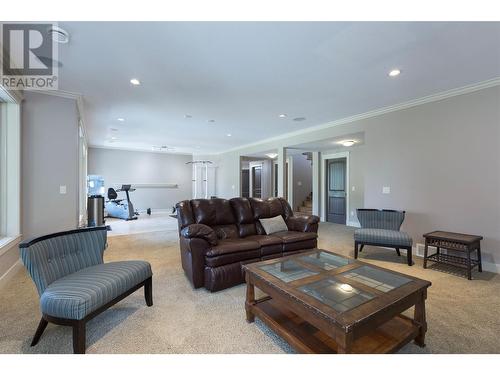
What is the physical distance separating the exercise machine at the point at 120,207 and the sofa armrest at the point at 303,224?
617cm

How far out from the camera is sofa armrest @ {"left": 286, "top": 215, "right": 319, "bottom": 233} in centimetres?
356

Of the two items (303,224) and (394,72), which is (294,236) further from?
(394,72)

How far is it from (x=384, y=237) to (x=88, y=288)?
3.61 meters

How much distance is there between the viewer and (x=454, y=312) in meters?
2.16

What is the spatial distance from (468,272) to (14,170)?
19.2ft

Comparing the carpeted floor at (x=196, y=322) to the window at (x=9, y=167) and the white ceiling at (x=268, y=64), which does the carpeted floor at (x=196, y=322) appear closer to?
the window at (x=9, y=167)

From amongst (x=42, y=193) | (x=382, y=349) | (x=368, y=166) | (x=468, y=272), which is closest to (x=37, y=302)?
(x=42, y=193)

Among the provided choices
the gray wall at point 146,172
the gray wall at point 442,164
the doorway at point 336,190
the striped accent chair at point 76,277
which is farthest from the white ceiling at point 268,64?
the gray wall at point 146,172

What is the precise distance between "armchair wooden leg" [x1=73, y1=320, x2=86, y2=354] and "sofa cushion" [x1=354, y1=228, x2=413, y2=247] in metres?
3.48

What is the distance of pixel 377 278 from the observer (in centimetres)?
188

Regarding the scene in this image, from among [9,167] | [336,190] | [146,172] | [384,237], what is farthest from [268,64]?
[146,172]

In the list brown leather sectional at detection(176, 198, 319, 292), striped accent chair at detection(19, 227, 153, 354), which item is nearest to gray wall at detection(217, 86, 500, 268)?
brown leather sectional at detection(176, 198, 319, 292)

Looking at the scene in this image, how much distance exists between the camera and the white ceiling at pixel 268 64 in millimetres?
2047
